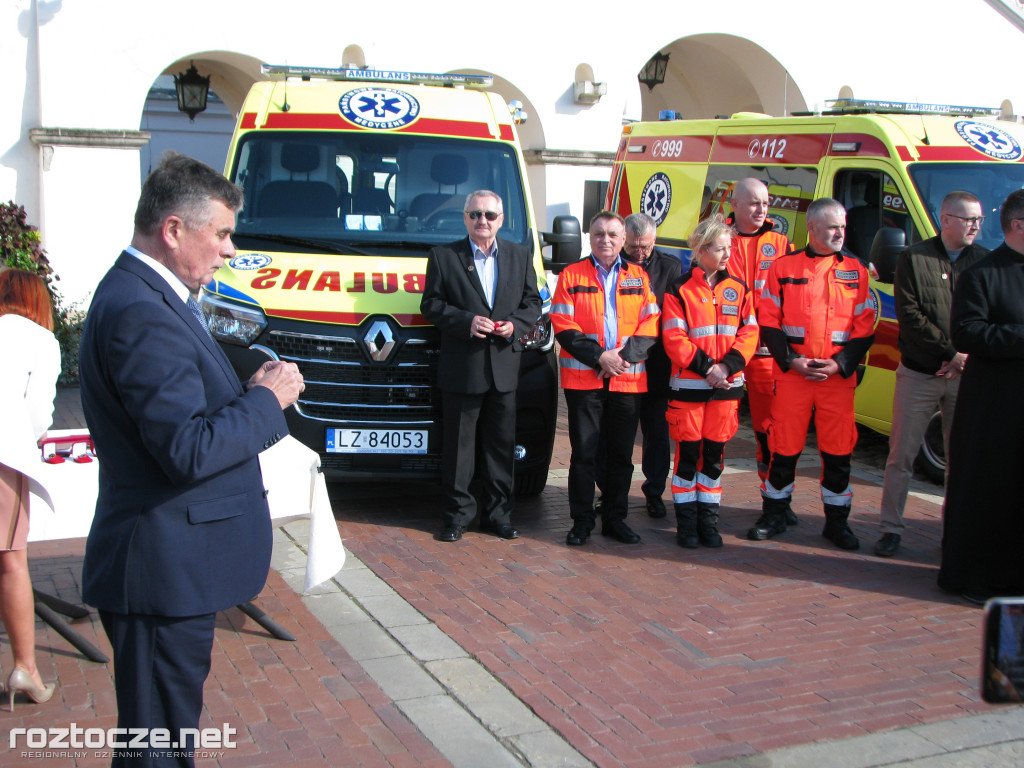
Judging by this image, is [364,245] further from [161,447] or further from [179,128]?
[179,128]

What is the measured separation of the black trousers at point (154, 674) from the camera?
252cm

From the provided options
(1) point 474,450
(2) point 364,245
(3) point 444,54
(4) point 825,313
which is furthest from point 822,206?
(3) point 444,54

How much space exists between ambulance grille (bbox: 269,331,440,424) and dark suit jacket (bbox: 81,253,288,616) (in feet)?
11.5

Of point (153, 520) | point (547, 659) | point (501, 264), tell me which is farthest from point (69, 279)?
point (153, 520)

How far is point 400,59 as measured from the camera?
43.5 ft

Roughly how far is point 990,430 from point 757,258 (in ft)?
7.03

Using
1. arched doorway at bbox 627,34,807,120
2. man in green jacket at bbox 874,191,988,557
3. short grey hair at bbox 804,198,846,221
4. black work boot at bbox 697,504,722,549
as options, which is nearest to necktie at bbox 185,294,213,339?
black work boot at bbox 697,504,722,549

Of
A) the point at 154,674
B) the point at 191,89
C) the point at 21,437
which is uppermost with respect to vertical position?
the point at 191,89

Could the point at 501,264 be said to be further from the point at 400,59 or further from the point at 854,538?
the point at 400,59

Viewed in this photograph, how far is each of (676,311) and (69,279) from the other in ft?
28.8

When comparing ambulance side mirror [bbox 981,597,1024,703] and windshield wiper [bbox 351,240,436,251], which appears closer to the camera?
ambulance side mirror [bbox 981,597,1024,703]

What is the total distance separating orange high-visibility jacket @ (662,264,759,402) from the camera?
585 cm

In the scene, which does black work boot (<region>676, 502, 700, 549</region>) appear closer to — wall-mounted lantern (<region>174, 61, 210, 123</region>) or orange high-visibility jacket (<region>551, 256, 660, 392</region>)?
orange high-visibility jacket (<region>551, 256, 660, 392</region>)

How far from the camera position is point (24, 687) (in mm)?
3881
